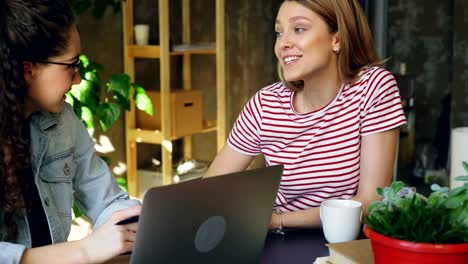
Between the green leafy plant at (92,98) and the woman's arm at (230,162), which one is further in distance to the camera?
the green leafy plant at (92,98)

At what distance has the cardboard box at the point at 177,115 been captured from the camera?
3717 mm

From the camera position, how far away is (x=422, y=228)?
1.04 m

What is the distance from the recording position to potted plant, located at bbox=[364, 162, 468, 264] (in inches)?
40.3

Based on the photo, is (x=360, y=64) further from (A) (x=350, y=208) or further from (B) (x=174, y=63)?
(B) (x=174, y=63)

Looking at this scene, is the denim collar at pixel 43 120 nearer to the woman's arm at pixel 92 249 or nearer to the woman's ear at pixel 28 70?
the woman's ear at pixel 28 70

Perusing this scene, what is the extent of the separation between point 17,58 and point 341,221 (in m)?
0.77

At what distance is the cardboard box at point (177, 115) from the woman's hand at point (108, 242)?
229 centimetres

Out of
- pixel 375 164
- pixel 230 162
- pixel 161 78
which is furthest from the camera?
pixel 161 78

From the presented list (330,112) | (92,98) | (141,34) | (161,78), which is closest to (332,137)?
(330,112)

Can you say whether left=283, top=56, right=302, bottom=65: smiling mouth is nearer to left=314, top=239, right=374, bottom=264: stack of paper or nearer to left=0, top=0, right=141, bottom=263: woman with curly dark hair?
left=0, top=0, right=141, bottom=263: woman with curly dark hair

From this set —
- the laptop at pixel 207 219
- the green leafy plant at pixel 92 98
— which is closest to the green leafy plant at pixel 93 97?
the green leafy plant at pixel 92 98

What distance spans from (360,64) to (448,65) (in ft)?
7.76

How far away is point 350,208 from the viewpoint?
1.45 m

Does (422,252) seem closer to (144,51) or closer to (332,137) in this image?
(332,137)
